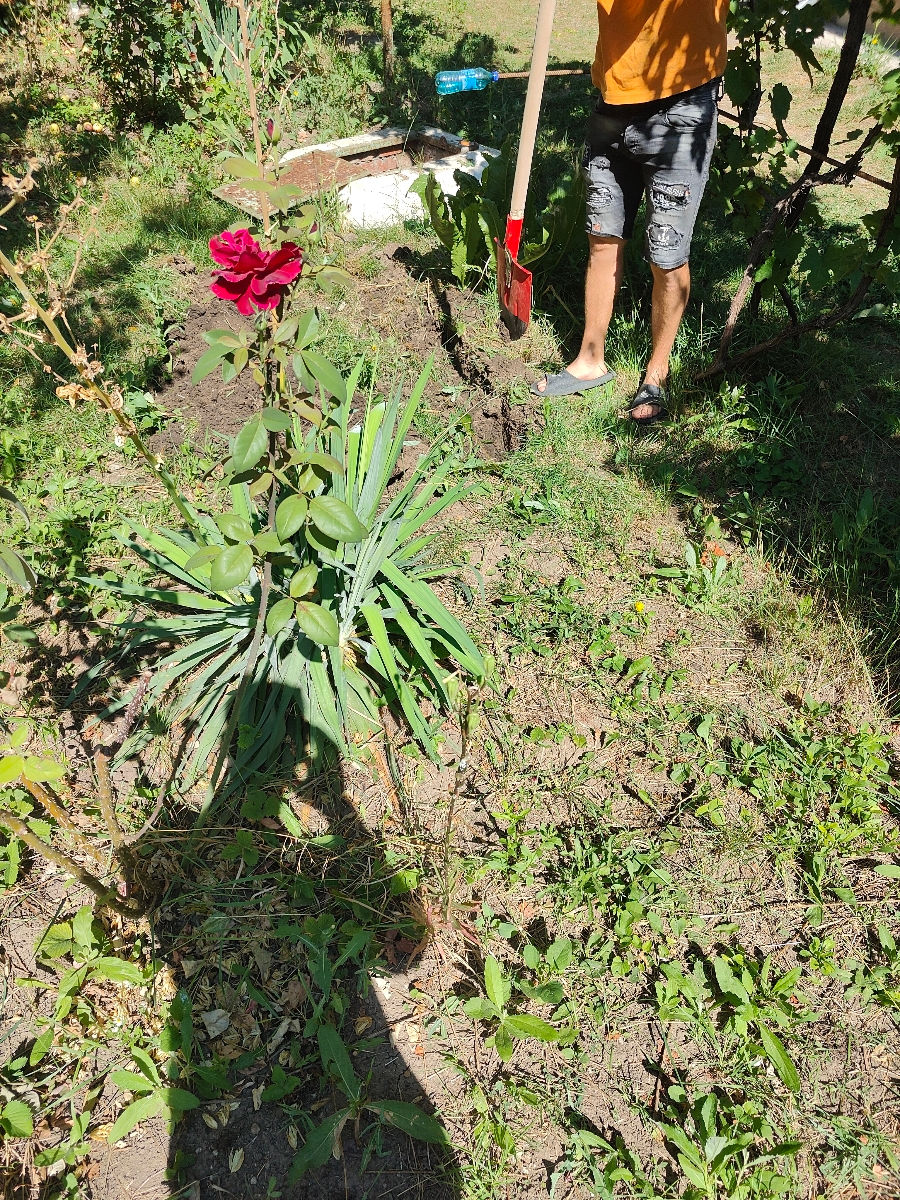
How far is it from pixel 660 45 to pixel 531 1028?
3022mm

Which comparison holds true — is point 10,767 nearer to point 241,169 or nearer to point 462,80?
point 241,169

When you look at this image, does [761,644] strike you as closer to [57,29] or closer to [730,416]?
[730,416]

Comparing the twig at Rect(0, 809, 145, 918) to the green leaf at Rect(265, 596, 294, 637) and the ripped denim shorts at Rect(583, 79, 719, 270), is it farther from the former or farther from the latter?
the ripped denim shorts at Rect(583, 79, 719, 270)

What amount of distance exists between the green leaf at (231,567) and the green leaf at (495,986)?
991 mm

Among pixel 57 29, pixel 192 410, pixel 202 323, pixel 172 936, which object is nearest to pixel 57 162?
pixel 57 29

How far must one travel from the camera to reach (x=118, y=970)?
1.75 meters

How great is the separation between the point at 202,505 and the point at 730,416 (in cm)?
212

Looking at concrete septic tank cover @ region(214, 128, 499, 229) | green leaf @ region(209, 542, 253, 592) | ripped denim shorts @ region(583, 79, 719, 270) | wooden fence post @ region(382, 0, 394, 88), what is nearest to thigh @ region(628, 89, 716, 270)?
ripped denim shorts @ region(583, 79, 719, 270)

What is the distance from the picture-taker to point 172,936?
1.87 m

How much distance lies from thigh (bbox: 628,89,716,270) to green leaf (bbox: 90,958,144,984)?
9.49 feet

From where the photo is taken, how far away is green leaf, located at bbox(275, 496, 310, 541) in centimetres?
149

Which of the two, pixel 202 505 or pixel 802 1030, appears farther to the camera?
pixel 202 505

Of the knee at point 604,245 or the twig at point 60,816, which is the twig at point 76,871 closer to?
the twig at point 60,816

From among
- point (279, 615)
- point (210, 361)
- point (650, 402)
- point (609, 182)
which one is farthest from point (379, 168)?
point (279, 615)
